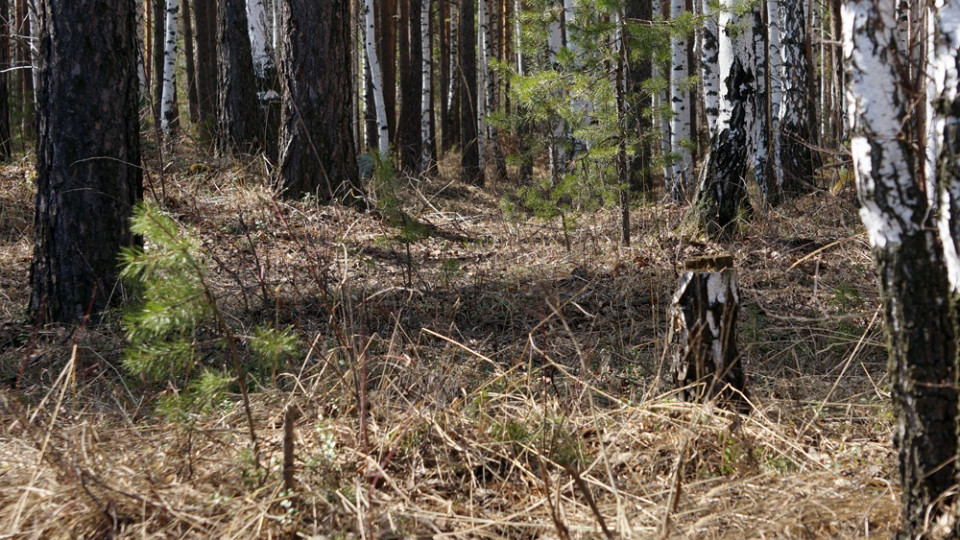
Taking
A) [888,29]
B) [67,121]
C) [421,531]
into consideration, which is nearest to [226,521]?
[421,531]

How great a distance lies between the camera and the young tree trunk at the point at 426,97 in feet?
48.0

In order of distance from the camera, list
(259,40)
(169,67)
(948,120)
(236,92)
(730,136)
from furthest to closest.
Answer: (169,67) < (236,92) < (259,40) < (730,136) < (948,120)

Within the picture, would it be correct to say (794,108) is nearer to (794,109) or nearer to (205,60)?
(794,109)

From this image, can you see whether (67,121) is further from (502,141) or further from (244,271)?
(502,141)

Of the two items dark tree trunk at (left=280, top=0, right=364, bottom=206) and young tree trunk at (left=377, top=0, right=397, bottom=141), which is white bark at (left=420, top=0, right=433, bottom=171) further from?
dark tree trunk at (left=280, top=0, right=364, bottom=206)

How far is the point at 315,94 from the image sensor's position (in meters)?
7.41

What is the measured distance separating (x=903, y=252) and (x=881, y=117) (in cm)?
33

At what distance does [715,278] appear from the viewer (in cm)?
319

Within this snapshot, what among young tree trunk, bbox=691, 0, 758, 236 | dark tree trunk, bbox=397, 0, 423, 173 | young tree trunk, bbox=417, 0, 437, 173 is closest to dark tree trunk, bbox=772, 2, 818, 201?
young tree trunk, bbox=691, 0, 758, 236

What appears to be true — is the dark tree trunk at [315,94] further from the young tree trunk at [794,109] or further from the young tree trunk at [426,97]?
the young tree trunk at [426,97]

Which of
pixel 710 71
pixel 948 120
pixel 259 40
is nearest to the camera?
pixel 948 120

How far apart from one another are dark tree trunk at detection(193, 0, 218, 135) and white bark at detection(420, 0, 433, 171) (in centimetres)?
371

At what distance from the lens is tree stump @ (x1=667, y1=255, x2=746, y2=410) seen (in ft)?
10.5

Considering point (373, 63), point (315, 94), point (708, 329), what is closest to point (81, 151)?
point (315, 94)
